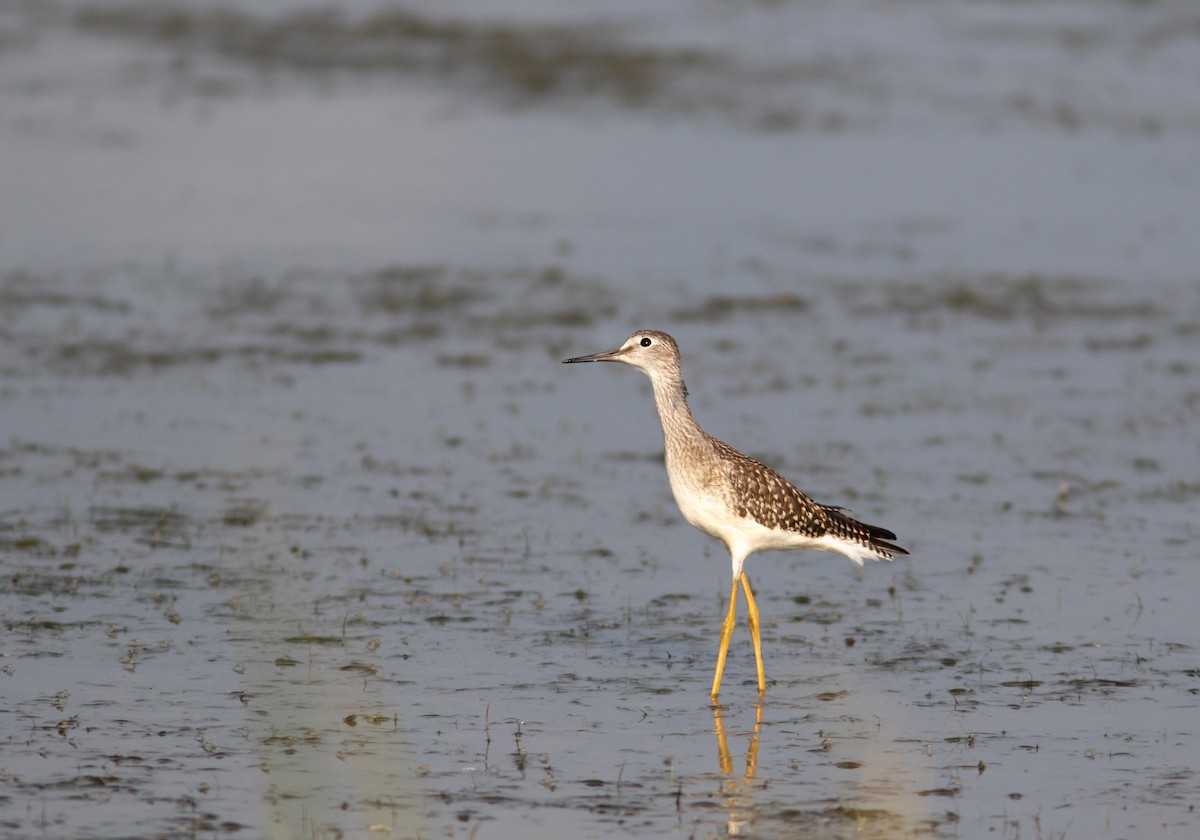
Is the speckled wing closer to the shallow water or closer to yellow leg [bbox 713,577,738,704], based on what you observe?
yellow leg [bbox 713,577,738,704]

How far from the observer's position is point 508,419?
1639 cm

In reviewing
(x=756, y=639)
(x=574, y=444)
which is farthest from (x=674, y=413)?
(x=574, y=444)

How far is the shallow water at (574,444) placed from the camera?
9008 mm

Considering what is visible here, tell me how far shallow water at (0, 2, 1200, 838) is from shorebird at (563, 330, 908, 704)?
2.22 ft

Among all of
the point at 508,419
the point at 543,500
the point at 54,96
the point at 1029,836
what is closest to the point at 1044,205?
the point at 508,419

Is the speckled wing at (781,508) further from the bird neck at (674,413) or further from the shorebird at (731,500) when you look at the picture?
the bird neck at (674,413)

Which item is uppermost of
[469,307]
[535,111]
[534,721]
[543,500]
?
[535,111]

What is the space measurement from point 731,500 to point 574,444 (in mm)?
5413

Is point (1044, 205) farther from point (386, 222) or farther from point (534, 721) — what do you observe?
point (534, 721)

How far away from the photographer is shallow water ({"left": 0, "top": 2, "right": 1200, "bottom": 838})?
901 cm

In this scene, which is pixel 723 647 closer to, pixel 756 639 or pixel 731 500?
pixel 756 639

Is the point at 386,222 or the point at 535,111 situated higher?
the point at 535,111

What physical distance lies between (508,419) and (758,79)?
1927 centimetres

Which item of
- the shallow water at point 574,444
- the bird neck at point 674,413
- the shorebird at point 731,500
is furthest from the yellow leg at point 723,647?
the bird neck at point 674,413
